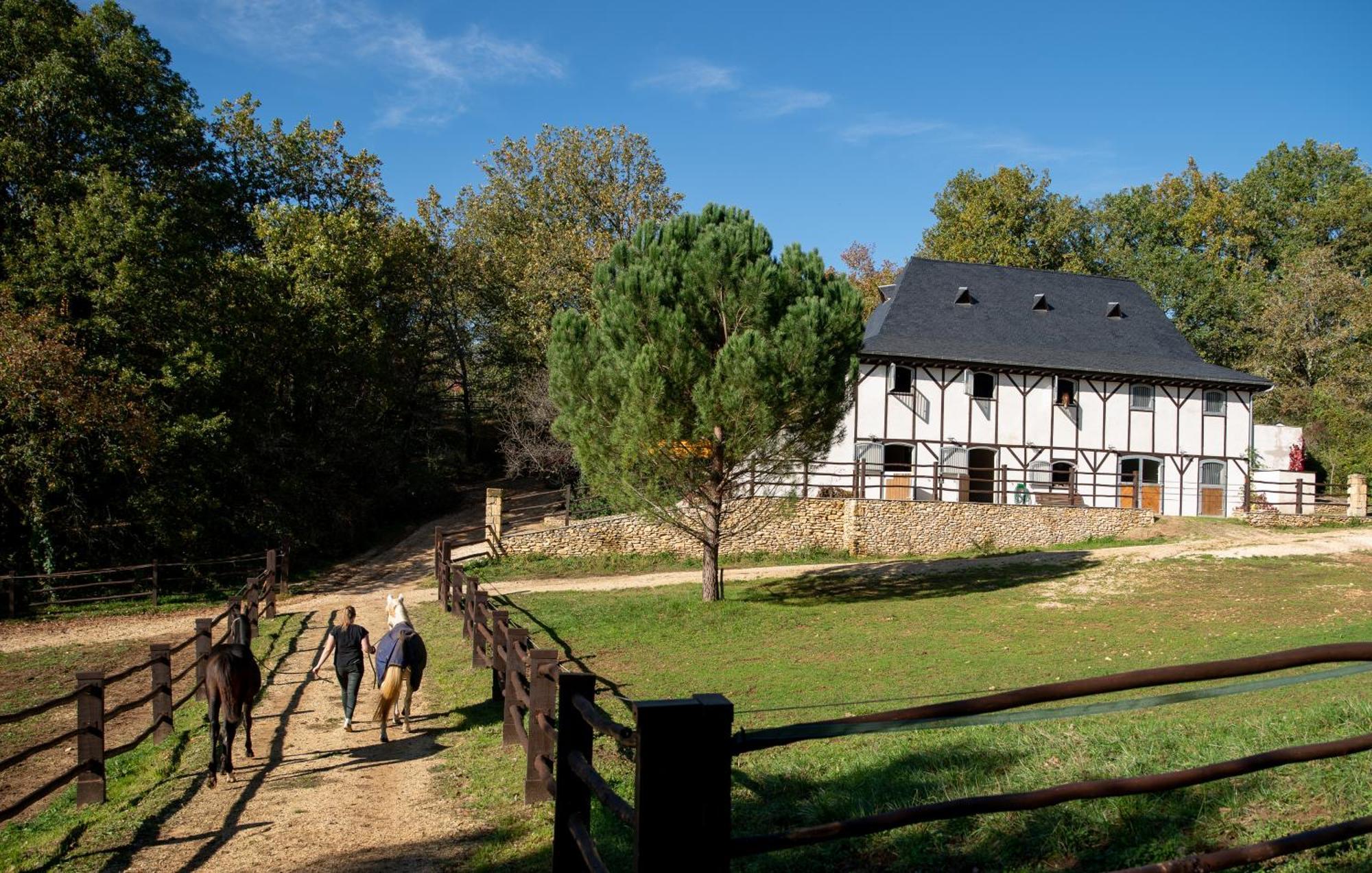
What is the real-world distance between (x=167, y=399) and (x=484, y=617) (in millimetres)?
15783

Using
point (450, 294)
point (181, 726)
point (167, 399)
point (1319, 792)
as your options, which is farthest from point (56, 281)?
point (1319, 792)

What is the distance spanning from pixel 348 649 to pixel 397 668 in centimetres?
103

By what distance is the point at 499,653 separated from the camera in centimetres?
1035

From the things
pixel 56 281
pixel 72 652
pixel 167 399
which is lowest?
pixel 72 652

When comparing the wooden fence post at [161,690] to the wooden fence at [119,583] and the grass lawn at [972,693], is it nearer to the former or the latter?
the grass lawn at [972,693]

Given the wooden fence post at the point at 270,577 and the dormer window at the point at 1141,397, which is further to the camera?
the dormer window at the point at 1141,397

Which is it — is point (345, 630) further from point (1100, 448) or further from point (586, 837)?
point (1100, 448)

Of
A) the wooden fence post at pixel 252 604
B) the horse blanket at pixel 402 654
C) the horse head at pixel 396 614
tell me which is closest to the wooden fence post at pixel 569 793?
the horse blanket at pixel 402 654

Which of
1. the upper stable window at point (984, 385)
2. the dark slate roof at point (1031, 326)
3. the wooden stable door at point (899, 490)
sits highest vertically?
the dark slate roof at point (1031, 326)

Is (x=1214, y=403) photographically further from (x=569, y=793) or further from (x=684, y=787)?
(x=684, y=787)

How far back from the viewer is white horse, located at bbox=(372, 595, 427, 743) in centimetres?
994

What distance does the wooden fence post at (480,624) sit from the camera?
1297 centimetres

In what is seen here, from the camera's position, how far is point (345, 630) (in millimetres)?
10844

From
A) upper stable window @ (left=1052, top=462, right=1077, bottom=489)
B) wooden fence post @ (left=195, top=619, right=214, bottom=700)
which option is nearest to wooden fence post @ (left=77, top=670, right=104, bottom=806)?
wooden fence post @ (left=195, top=619, right=214, bottom=700)
